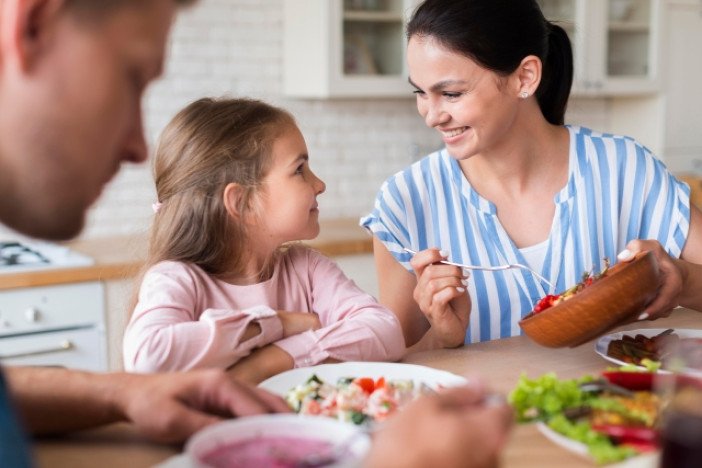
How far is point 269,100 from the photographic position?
12.5ft

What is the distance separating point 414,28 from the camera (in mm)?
2234

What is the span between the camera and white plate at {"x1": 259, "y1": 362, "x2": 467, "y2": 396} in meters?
1.42

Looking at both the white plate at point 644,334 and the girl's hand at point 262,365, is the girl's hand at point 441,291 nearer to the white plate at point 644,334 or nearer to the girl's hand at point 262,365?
the white plate at point 644,334

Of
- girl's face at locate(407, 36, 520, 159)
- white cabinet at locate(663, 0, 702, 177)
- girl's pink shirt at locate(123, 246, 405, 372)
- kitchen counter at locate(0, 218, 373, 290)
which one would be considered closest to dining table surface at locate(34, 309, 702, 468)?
girl's pink shirt at locate(123, 246, 405, 372)

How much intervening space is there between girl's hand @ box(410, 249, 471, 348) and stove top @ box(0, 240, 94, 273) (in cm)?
157

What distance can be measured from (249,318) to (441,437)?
2.47 ft

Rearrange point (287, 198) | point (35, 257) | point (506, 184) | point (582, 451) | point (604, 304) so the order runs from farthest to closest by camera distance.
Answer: point (35, 257), point (506, 184), point (287, 198), point (604, 304), point (582, 451)

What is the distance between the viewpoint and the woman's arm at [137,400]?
114cm

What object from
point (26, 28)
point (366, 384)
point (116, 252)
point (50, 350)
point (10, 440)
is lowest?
point (50, 350)

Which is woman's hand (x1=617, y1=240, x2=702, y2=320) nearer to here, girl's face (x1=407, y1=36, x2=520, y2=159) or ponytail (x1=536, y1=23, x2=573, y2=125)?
girl's face (x1=407, y1=36, x2=520, y2=159)

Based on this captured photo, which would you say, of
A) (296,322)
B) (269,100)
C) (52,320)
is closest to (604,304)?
(296,322)

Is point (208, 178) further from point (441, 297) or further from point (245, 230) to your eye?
point (441, 297)

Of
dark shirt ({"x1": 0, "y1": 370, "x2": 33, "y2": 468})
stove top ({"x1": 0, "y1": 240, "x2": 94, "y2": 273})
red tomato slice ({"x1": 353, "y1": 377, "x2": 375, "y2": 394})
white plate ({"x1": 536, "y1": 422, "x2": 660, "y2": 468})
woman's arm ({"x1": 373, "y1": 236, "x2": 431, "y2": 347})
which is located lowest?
stove top ({"x1": 0, "y1": 240, "x2": 94, "y2": 273})

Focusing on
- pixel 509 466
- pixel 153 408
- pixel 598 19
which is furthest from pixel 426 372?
pixel 598 19
